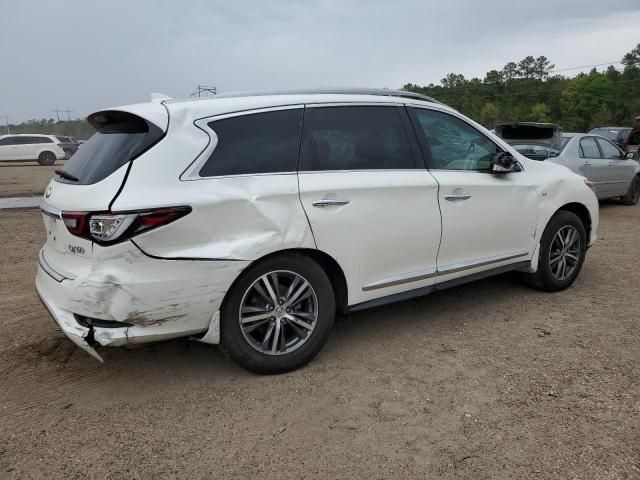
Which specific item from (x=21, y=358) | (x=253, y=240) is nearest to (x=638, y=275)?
(x=253, y=240)

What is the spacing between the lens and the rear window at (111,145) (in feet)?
9.82

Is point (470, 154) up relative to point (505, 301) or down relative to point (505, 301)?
up

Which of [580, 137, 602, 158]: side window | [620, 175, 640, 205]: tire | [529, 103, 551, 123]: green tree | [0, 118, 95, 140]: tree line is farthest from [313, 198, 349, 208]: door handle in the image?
[0, 118, 95, 140]: tree line

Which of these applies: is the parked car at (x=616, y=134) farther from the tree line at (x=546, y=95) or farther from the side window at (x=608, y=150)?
the tree line at (x=546, y=95)

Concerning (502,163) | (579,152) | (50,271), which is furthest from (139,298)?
(579,152)

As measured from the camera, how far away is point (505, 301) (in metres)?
4.73

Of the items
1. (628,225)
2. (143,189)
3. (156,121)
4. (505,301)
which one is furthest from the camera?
(628,225)

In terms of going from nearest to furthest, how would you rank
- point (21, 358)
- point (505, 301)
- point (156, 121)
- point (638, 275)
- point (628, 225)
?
point (156, 121)
point (21, 358)
point (505, 301)
point (638, 275)
point (628, 225)

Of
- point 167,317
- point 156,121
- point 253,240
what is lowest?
point 167,317

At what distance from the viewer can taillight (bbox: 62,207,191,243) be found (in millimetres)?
2791

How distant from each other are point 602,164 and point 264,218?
28.4 ft

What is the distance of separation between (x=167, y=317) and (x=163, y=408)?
544mm

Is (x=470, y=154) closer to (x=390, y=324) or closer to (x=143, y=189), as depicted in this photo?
(x=390, y=324)

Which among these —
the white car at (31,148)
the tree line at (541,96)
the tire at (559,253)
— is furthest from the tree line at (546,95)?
the tire at (559,253)
